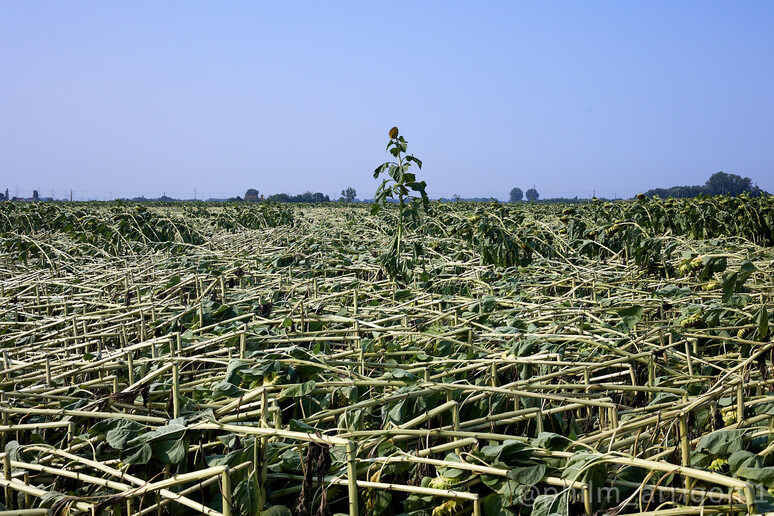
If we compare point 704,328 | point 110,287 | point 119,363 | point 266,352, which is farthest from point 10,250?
point 704,328

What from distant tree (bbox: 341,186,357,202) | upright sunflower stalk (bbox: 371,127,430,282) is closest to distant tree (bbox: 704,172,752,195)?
distant tree (bbox: 341,186,357,202)

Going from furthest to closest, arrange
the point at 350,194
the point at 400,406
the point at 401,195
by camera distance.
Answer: the point at 350,194 → the point at 401,195 → the point at 400,406

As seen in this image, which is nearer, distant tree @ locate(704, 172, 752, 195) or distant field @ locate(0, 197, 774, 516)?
distant field @ locate(0, 197, 774, 516)

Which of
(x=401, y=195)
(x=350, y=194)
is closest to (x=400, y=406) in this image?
(x=401, y=195)

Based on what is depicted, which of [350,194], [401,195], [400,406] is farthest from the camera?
[350,194]

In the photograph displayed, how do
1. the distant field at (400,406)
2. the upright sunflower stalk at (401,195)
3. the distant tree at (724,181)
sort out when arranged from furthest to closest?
the distant tree at (724,181) → the upright sunflower stalk at (401,195) → the distant field at (400,406)

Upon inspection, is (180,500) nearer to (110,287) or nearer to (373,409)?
(373,409)

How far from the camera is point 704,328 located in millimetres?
3121

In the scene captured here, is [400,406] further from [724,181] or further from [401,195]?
[724,181]

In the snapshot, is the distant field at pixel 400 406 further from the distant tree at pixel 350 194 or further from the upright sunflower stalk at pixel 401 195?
the distant tree at pixel 350 194

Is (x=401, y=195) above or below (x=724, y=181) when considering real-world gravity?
below

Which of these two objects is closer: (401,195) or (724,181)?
(401,195)

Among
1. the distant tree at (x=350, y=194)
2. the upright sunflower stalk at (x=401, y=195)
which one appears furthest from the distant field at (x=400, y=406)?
the distant tree at (x=350, y=194)

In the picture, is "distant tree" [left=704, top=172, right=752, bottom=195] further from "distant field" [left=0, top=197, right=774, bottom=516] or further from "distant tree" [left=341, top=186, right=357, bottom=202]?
"distant field" [left=0, top=197, right=774, bottom=516]
